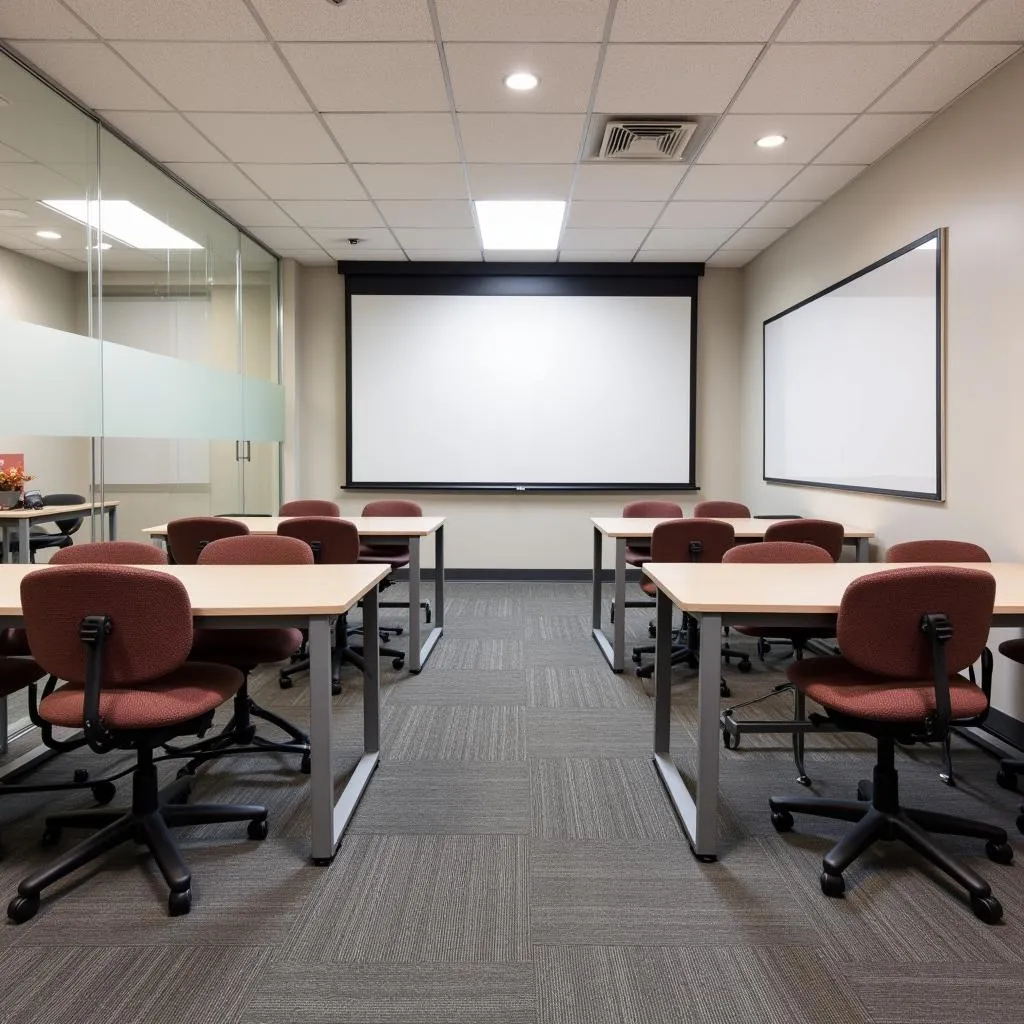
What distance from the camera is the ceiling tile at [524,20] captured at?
8.47 feet

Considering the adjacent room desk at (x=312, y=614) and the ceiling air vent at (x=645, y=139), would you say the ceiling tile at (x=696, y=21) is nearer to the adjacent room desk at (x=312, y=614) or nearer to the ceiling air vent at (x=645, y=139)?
the ceiling air vent at (x=645, y=139)

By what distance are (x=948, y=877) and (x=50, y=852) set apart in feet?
8.03

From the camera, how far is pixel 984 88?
3.04 metres

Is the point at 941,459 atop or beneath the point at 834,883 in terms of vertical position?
atop

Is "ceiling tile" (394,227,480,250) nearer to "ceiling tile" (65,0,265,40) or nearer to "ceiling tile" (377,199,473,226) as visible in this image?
"ceiling tile" (377,199,473,226)

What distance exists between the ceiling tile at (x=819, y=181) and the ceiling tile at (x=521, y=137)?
1402mm

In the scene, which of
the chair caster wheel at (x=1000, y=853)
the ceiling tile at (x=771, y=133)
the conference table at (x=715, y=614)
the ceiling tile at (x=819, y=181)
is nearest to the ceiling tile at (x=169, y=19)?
the ceiling tile at (x=771, y=133)

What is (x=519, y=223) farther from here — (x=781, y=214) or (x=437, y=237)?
(x=781, y=214)

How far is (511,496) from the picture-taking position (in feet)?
20.8

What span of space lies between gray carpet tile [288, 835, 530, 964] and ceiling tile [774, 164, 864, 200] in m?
3.94

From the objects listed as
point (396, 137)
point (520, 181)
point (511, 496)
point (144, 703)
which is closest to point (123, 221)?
point (396, 137)

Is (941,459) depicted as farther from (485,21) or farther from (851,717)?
(485,21)

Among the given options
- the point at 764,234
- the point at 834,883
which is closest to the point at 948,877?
the point at 834,883

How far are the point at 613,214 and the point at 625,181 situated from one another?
23.8 inches
